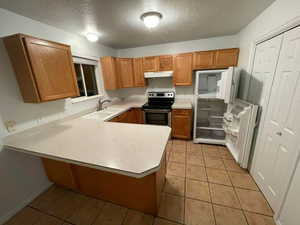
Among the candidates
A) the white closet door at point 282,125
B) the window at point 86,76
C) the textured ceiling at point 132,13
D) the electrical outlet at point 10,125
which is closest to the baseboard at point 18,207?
the electrical outlet at point 10,125

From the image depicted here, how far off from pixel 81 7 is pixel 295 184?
2896 millimetres

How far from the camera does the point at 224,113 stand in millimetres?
2760

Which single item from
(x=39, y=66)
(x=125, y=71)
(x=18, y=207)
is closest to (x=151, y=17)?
(x=39, y=66)

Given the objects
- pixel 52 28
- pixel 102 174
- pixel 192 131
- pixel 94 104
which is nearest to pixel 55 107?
pixel 94 104

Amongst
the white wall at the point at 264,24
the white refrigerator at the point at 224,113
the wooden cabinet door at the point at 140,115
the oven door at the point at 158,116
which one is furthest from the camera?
the wooden cabinet door at the point at 140,115

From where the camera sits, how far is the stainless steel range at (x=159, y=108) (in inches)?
119

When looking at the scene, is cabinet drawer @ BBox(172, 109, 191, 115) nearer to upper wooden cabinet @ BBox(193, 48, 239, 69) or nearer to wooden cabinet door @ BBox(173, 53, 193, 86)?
wooden cabinet door @ BBox(173, 53, 193, 86)

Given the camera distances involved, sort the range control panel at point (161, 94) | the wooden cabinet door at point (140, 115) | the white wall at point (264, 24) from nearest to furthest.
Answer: the white wall at point (264, 24) < the wooden cabinet door at point (140, 115) < the range control panel at point (161, 94)

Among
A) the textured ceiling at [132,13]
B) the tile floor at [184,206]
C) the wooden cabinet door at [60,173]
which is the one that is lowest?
the tile floor at [184,206]

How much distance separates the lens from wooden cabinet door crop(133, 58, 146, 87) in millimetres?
3254

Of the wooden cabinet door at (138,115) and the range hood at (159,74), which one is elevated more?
the range hood at (159,74)

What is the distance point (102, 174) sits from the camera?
56.1 inches

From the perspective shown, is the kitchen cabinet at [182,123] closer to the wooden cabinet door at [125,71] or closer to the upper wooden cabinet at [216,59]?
the upper wooden cabinet at [216,59]

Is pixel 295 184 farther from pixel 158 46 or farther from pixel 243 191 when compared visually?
pixel 158 46
